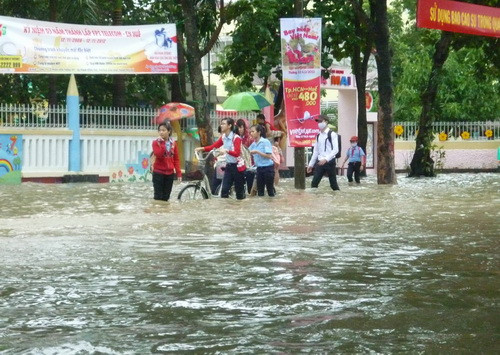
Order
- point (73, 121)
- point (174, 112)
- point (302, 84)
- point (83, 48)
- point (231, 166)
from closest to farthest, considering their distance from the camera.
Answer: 1. point (231, 166)
2. point (302, 84)
3. point (83, 48)
4. point (73, 121)
5. point (174, 112)

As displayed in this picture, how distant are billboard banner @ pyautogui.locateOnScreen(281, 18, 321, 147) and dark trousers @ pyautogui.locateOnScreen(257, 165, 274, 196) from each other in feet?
11.0

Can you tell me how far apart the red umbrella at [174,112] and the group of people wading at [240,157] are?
268 inches

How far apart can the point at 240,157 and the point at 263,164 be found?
1193mm

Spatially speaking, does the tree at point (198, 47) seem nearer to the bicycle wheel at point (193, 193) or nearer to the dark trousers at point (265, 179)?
the dark trousers at point (265, 179)

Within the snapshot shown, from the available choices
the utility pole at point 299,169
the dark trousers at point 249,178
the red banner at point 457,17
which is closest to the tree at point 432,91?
the red banner at point 457,17

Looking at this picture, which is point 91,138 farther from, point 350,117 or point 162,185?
point 350,117

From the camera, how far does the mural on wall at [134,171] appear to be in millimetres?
30891

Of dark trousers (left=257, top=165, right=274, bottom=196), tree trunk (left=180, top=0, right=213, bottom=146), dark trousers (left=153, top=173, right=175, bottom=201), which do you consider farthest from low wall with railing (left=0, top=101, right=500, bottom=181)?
dark trousers (left=153, top=173, right=175, bottom=201)

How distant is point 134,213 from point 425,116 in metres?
19.2

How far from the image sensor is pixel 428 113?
3450cm

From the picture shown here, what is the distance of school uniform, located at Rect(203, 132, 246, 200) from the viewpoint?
19625 millimetres

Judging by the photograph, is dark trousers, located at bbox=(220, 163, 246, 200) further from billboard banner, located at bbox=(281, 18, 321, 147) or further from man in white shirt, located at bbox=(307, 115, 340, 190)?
billboard banner, located at bbox=(281, 18, 321, 147)

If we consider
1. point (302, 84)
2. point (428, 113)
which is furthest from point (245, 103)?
point (302, 84)

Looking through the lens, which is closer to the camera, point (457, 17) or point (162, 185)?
point (162, 185)
